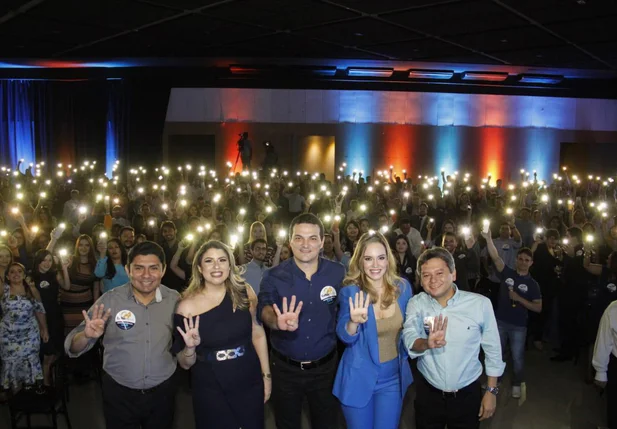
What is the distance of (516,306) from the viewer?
5855mm

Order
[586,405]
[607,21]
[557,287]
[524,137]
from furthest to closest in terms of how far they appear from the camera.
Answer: [524,137], [607,21], [557,287], [586,405]

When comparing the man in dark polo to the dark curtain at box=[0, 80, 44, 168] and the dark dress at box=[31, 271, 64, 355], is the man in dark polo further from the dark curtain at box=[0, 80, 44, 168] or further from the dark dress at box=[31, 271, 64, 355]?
the dark curtain at box=[0, 80, 44, 168]

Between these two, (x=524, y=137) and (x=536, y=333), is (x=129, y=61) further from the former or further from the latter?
(x=536, y=333)

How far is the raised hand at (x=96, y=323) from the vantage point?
11.4 feet

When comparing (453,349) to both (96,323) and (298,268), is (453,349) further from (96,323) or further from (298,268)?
(96,323)

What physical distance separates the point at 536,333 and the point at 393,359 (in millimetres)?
4458

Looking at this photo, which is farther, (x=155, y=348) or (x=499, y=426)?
(x=499, y=426)

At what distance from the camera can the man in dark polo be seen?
3598mm

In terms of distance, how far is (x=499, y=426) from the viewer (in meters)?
5.34

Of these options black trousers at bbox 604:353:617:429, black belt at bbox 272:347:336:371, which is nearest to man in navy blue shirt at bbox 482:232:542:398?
→ black trousers at bbox 604:353:617:429

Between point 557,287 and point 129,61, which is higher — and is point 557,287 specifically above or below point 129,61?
below

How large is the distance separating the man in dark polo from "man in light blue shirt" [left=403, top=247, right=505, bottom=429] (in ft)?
4.91

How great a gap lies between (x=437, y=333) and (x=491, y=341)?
0.50 metres

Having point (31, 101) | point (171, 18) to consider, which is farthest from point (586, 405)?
point (31, 101)
